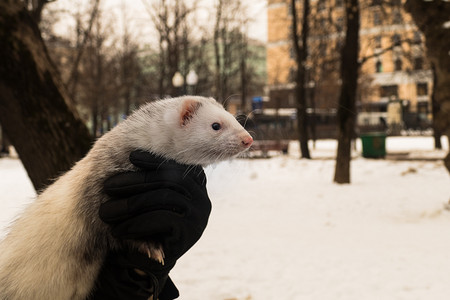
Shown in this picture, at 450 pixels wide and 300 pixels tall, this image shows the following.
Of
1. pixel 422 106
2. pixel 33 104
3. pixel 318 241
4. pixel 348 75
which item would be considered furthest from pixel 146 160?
pixel 422 106

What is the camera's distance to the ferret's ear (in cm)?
220

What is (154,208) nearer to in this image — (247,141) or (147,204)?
(147,204)

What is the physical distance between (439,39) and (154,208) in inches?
296

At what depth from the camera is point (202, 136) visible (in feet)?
7.16

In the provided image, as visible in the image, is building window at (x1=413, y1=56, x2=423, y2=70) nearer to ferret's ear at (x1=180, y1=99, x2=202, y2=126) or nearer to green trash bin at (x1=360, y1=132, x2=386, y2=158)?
green trash bin at (x1=360, y1=132, x2=386, y2=158)

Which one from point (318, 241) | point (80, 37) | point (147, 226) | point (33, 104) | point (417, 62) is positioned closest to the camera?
point (147, 226)

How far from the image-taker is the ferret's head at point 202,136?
2.15 m

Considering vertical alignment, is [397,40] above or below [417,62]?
above

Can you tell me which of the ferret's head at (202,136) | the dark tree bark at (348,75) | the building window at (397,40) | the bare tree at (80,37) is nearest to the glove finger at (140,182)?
the ferret's head at (202,136)

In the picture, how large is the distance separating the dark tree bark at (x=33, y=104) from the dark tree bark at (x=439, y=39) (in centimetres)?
674

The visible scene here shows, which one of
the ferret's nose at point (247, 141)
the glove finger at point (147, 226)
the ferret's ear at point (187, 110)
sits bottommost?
the glove finger at point (147, 226)

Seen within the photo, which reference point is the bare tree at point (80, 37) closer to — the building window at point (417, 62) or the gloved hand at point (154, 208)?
the building window at point (417, 62)

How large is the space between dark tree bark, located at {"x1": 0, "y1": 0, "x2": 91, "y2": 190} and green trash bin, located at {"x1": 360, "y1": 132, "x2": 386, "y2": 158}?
17393mm

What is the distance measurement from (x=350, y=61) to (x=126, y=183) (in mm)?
11092
